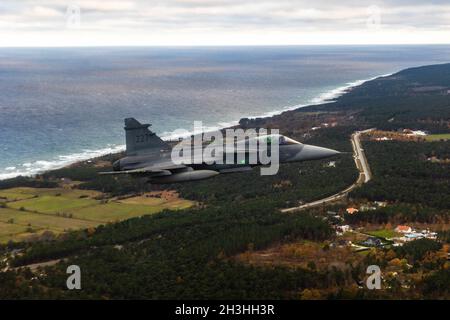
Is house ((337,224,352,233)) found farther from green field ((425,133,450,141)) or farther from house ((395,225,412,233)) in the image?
green field ((425,133,450,141))

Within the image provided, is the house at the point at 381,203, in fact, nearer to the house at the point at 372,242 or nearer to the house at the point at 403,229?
the house at the point at 403,229

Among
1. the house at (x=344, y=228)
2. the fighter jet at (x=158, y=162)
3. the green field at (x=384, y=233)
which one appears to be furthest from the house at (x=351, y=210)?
the fighter jet at (x=158, y=162)
